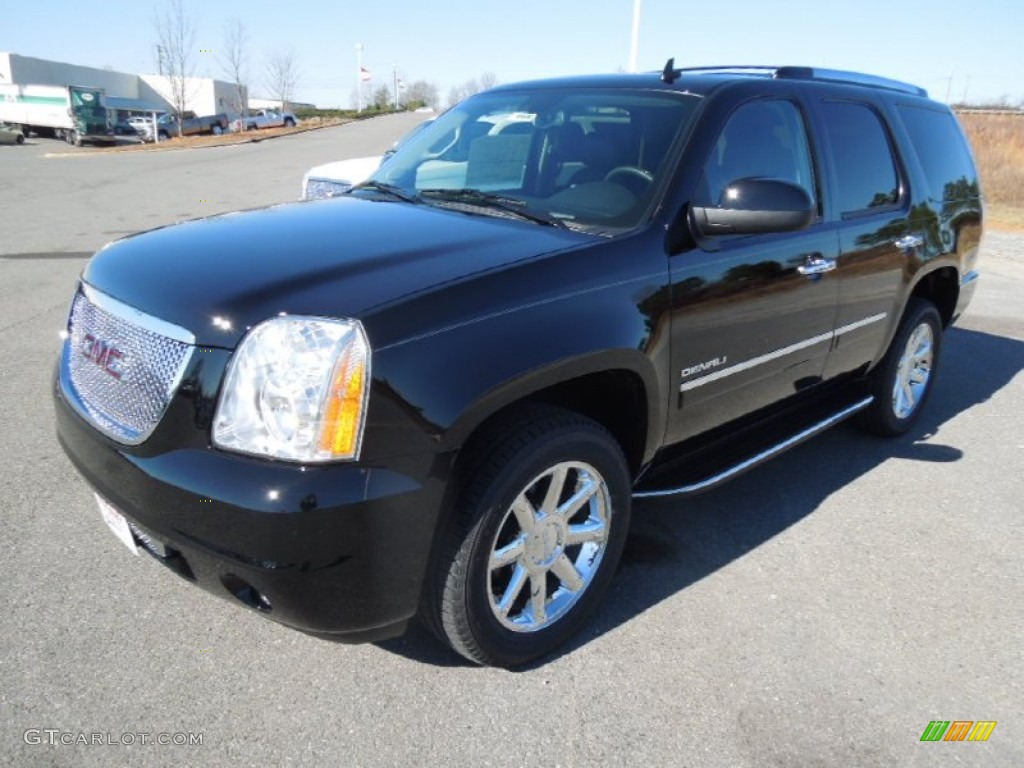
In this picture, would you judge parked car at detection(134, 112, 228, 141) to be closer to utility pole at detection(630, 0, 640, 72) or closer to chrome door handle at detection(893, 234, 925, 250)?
utility pole at detection(630, 0, 640, 72)

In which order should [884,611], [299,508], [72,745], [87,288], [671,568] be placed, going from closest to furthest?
1. [299,508]
2. [72,745]
3. [87,288]
4. [884,611]
5. [671,568]

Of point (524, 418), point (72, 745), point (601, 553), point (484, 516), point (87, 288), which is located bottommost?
point (72, 745)

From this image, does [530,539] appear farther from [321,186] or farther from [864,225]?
[321,186]

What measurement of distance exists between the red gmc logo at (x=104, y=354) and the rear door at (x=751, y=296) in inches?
72.0

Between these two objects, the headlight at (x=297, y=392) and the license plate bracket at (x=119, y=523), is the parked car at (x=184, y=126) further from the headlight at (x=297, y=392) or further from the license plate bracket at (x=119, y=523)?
the headlight at (x=297, y=392)

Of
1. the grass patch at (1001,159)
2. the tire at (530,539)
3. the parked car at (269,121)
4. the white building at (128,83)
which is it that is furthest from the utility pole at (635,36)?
the white building at (128,83)

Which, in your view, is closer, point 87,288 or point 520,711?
point 520,711

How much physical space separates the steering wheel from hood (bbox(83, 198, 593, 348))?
1.30 feet

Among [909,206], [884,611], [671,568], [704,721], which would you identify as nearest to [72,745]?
[704,721]

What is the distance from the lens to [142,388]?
230 cm

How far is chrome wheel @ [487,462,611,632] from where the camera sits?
2539 mm

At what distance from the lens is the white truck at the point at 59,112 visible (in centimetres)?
3781

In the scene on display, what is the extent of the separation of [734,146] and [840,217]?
0.80 metres

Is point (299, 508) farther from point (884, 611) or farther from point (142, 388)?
point (884, 611)
